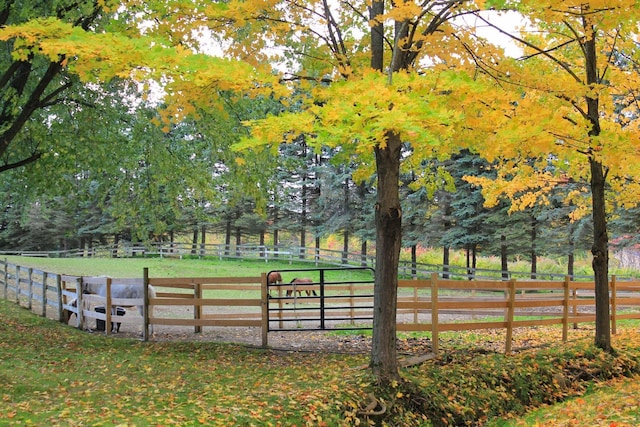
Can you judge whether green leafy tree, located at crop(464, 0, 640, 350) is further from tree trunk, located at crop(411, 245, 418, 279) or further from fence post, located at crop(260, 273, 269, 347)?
tree trunk, located at crop(411, 245, 418, 279)

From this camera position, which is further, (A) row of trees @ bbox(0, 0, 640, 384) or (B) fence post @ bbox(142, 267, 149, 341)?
(B) fence post @ bbox(142, 267, 149, 341)

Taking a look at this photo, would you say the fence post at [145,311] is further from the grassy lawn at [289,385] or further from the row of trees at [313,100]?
the row of trees at [313,100]

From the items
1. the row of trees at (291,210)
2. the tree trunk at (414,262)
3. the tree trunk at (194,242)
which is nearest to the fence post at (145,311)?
the row of trees at (291,210)

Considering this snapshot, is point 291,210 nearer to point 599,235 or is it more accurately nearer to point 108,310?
point 108,310

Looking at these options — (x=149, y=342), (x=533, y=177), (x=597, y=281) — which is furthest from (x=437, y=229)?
(x=149, y=342)

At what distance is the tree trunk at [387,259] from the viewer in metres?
6.32

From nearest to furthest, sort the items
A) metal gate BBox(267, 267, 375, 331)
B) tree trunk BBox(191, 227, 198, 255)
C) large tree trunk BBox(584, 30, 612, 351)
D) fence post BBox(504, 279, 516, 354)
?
fence post BBox(504, 279, 516, 354), large tree trunk BBox(584, 30, 612, 351), metal gate BBox(267, 267, 375, 331), tree trunk BBox(191, 227, 198, 255)

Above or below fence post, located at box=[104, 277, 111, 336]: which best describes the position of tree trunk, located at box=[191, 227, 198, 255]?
above

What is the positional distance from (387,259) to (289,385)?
1.88 m

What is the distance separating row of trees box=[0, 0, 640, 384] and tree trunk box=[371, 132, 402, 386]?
16 mm

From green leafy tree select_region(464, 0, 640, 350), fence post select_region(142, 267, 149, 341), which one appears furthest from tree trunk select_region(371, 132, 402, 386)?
fence post select_region(142, 267, 149, 341)

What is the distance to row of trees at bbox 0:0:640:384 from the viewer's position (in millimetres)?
4949

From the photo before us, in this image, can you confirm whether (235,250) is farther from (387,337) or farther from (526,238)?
(387,337)

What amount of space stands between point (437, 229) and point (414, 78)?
73.6 ft
